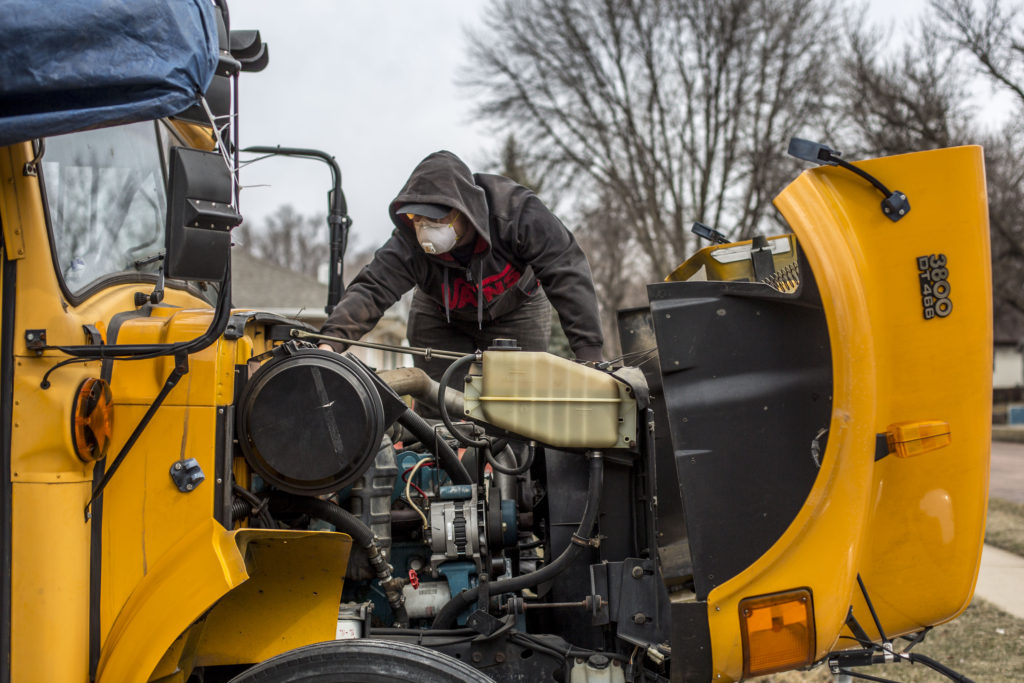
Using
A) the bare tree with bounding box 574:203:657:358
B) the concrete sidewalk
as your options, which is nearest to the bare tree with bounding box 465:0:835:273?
the bare tree with bounding box 574:203:657:358

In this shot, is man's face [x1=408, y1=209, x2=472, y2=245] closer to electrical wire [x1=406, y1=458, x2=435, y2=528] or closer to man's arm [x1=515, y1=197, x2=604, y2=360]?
man's arm [x1=515, y1=197, x2=604, y2=360]

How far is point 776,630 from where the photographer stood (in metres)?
2.09

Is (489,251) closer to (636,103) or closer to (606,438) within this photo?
(606,438)

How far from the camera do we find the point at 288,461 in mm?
2412

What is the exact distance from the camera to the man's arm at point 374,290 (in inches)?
130

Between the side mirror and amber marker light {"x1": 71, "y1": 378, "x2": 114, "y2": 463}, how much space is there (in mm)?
435

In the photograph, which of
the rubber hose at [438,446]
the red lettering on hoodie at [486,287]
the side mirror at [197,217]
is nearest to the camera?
the side mirror at [197,217]

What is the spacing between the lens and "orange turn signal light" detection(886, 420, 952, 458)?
6.70 feet

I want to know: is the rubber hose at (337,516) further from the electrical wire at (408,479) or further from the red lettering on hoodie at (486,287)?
the red lettering on hoodie at (486,287)

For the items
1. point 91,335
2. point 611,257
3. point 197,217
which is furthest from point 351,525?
point 611,257

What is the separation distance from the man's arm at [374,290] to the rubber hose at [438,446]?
0.63m

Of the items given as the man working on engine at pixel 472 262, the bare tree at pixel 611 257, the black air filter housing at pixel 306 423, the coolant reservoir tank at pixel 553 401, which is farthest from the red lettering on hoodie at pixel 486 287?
the bare tree at pixel 611 257

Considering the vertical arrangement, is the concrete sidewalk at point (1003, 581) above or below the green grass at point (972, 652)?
above

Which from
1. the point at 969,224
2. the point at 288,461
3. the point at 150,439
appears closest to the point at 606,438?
the point at 288,461
